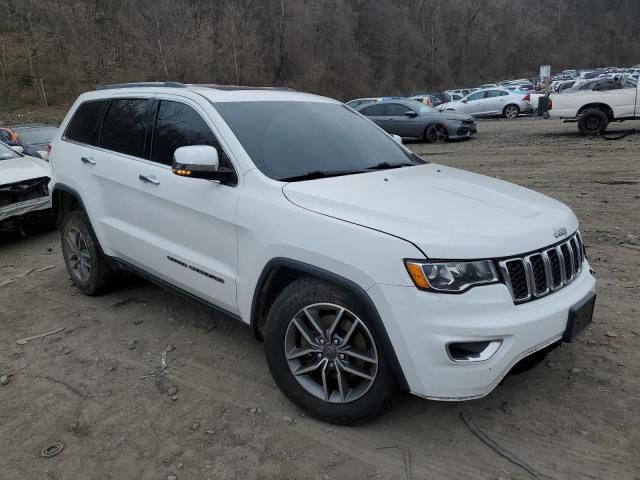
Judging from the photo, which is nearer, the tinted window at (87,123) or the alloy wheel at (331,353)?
the alloy wheel at (331,353)

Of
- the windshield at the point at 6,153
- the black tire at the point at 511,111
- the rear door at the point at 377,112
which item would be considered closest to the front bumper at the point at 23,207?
the windshield at the point at 6,153

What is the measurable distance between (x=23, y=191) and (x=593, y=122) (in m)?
14.6

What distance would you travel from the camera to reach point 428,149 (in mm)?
15250

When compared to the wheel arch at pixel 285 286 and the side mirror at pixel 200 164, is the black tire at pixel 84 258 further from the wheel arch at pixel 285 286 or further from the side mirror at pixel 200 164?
the wheel arch at pixel 285 286

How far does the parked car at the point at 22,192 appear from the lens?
255 inches

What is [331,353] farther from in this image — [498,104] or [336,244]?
[498,104]

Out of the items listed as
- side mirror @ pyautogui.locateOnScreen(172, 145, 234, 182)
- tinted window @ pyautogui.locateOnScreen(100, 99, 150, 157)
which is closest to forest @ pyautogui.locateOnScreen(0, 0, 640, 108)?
tinted window @ pyautogui.locateOnScreen(100, 99, 150, 157)

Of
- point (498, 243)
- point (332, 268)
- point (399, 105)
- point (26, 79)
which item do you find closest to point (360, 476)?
point (332, 268)

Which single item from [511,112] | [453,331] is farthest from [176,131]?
[511,112]

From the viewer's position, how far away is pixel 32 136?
11.9 metres

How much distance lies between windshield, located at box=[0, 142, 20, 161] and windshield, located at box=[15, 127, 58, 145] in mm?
4072

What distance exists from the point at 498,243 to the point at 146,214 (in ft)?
8.13

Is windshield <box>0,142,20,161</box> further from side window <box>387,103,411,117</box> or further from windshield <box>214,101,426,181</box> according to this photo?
side window <box>387,103,411,117</box>

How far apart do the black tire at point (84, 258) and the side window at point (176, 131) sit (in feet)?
4.00
